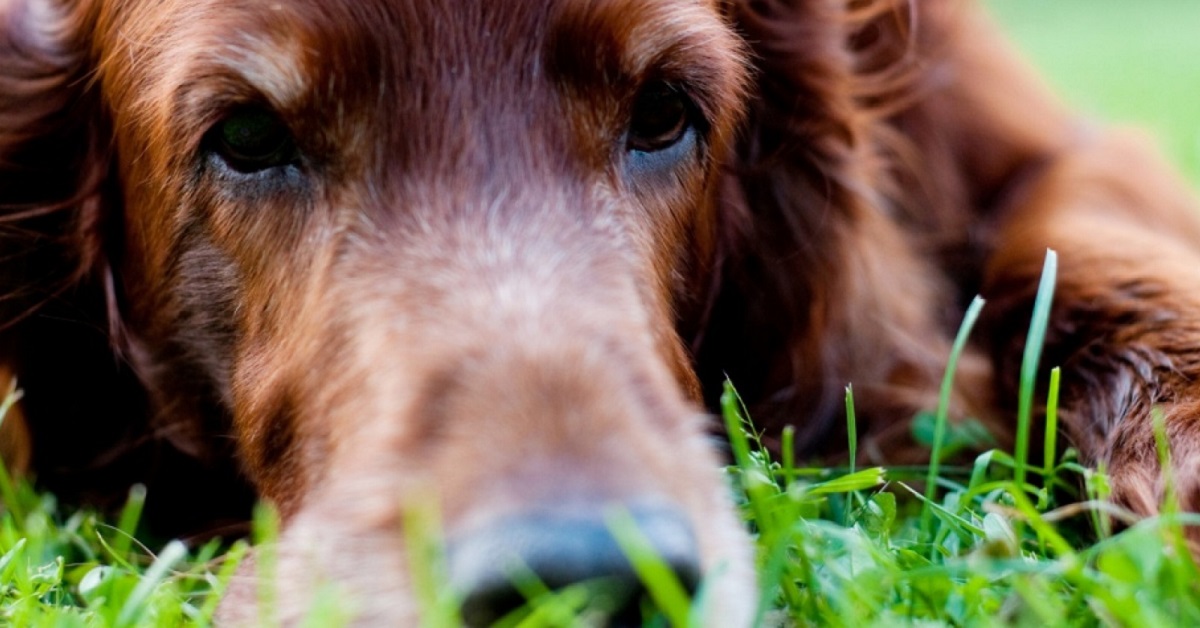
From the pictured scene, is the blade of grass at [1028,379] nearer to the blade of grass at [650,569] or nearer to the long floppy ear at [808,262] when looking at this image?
the blade of grass at [650,569]

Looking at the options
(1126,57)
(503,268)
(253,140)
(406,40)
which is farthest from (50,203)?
(1126,57)

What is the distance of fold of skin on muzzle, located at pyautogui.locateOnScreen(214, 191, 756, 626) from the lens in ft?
6.91

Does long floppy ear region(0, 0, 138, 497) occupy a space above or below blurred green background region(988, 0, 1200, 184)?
above

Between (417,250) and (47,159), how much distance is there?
1.29m

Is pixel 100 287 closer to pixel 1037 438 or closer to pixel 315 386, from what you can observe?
pixel 315 386

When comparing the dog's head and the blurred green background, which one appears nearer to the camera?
the dog's head

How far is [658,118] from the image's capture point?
9.93 ft

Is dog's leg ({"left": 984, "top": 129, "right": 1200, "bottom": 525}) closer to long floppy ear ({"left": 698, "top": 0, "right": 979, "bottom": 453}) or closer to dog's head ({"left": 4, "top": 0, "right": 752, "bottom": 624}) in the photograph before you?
long floppy ear ({"left": 698, "top": 0, "right": 979, "bottom": 453})

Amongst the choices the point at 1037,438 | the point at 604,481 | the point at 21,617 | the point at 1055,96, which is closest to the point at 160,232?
the point at 21,617

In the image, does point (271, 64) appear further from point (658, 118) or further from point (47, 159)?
point (47, 159)

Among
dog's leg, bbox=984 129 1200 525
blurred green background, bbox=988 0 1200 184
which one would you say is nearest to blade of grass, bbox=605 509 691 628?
dog's leg, bbox=984 129 1200 525

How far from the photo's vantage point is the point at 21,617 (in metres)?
2.48

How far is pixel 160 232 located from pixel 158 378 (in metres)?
0.44

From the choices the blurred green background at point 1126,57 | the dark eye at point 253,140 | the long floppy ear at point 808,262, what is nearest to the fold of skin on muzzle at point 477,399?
the dark eye at point 253,140
